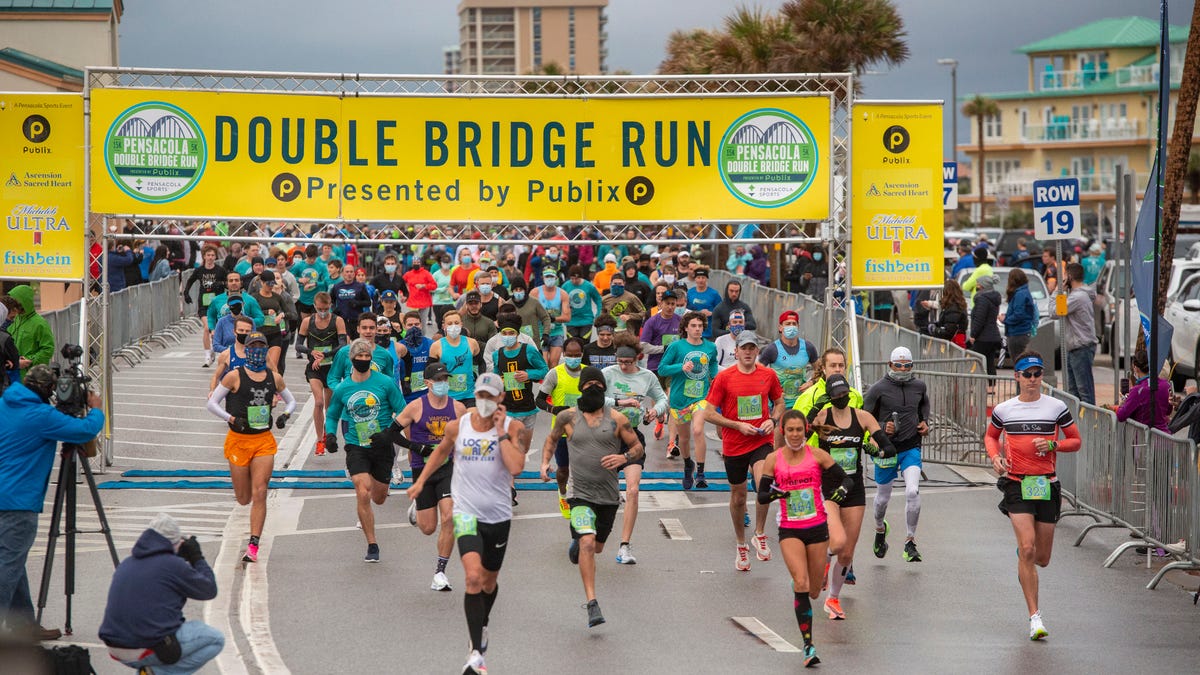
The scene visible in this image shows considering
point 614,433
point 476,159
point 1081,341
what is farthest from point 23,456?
point 1081,341

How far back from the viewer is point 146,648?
8.25 metres

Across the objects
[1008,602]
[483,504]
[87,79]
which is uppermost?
[87,79]

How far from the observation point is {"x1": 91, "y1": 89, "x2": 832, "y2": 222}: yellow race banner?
18.0 metres

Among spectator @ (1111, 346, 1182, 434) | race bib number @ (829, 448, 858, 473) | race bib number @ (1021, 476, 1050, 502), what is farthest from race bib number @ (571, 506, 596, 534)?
spectator @ (1111, 346, 1182, 434)

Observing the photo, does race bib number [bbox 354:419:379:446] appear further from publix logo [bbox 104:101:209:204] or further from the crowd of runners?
publix logo [bbox 104:101:209:204]

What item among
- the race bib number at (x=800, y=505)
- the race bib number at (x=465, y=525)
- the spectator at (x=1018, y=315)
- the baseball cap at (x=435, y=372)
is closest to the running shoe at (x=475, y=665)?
the race bib number at (x=465, y=525)

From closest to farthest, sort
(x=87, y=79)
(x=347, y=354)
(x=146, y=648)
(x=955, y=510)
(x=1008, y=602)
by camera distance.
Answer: (x=146, y=648), (x=1008, y=602), (x=347, y=354), (x=955, y=510), (x=87, y=79)

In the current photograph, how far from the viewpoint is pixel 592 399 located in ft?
38.2

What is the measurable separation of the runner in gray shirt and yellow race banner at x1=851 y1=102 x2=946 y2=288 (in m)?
7.00

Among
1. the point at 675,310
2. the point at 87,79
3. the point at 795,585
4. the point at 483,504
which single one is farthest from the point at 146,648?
the point at 675,310

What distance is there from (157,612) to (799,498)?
4344 millimetres

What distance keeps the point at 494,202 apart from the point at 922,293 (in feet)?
41.5

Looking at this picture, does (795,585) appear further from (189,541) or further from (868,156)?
(868,156)

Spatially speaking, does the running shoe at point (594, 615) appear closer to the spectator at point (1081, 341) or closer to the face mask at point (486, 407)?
the face mask at point (486, 407)
